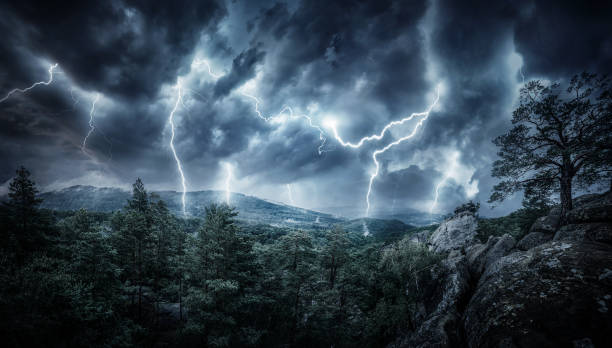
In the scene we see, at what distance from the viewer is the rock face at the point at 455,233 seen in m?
41.4

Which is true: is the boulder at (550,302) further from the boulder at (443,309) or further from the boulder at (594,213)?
the boulder at (594,213)

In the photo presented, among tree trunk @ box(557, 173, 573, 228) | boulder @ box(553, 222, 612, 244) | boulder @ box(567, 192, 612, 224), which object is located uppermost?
tree trunk @ box(557, 173, 573, 228)

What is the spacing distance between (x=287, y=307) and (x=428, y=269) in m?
15.2

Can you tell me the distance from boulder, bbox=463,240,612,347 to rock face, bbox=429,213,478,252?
1674 inches

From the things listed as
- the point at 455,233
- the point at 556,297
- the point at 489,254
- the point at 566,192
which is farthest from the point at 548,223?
the point at 455,233

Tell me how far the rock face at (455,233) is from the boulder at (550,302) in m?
42.5

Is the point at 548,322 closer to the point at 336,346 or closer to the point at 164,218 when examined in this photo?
the point at 336,346

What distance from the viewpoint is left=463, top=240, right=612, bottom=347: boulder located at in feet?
14.0

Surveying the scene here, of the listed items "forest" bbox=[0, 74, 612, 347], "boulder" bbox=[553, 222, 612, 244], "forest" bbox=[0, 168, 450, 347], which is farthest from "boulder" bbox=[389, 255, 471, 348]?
"boulder" bbox=[553, 222, 612, 244]

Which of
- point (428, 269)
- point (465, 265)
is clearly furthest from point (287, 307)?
point (465, 265)

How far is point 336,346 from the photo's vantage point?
1933 cm

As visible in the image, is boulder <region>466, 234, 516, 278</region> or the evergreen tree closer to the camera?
boulder <region>466, 234, 516, 278</region>

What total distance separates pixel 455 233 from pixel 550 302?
158 feet

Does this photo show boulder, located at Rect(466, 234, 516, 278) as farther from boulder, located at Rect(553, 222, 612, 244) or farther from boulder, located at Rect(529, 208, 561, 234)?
boulder, located at Rect(553, 222, 612, 244)
